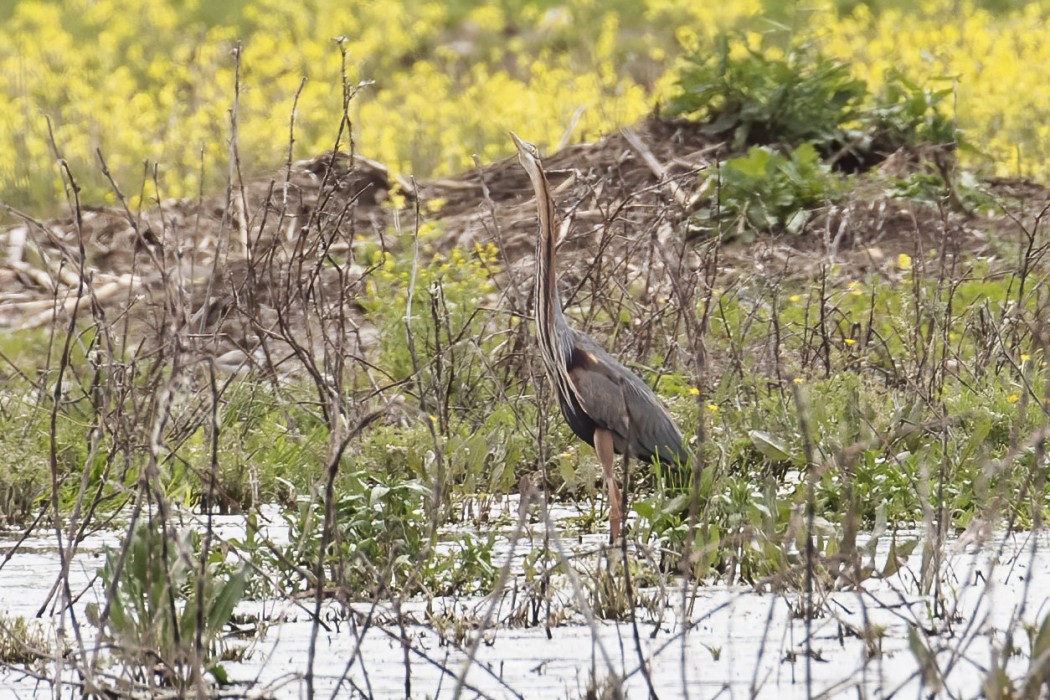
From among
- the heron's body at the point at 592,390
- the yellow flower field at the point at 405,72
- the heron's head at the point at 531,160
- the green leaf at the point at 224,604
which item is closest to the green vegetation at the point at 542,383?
the green leaf at the point at 224,604

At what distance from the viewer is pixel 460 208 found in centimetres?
1083

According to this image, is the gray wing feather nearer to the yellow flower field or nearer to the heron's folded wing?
the heron's folded wing

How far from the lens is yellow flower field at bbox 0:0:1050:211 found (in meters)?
13.4

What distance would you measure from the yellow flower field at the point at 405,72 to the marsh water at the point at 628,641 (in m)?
4.98

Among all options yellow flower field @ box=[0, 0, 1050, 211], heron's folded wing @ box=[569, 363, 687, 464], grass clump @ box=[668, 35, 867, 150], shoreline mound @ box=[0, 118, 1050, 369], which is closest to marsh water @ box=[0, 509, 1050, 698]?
heron's folded wing @ box=[569, 363, 687, 464]

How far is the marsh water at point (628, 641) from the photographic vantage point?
381cm

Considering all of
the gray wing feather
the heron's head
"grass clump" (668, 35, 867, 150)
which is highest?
"grass clump" (668, 35, 867, 150)

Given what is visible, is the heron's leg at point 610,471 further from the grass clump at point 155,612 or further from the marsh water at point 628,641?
the grass clump at point 155,612

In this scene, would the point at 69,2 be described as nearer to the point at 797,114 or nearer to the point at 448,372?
the point at 797,114

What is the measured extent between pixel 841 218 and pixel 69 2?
57.2 ft

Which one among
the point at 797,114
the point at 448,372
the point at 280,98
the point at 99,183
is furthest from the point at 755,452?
the point at 280,98

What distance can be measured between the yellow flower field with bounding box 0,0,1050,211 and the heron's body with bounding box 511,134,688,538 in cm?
369

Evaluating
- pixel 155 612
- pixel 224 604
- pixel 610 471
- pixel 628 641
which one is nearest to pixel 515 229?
pixel 610 471

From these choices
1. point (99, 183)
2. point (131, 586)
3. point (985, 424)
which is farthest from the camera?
point (99, 183)
